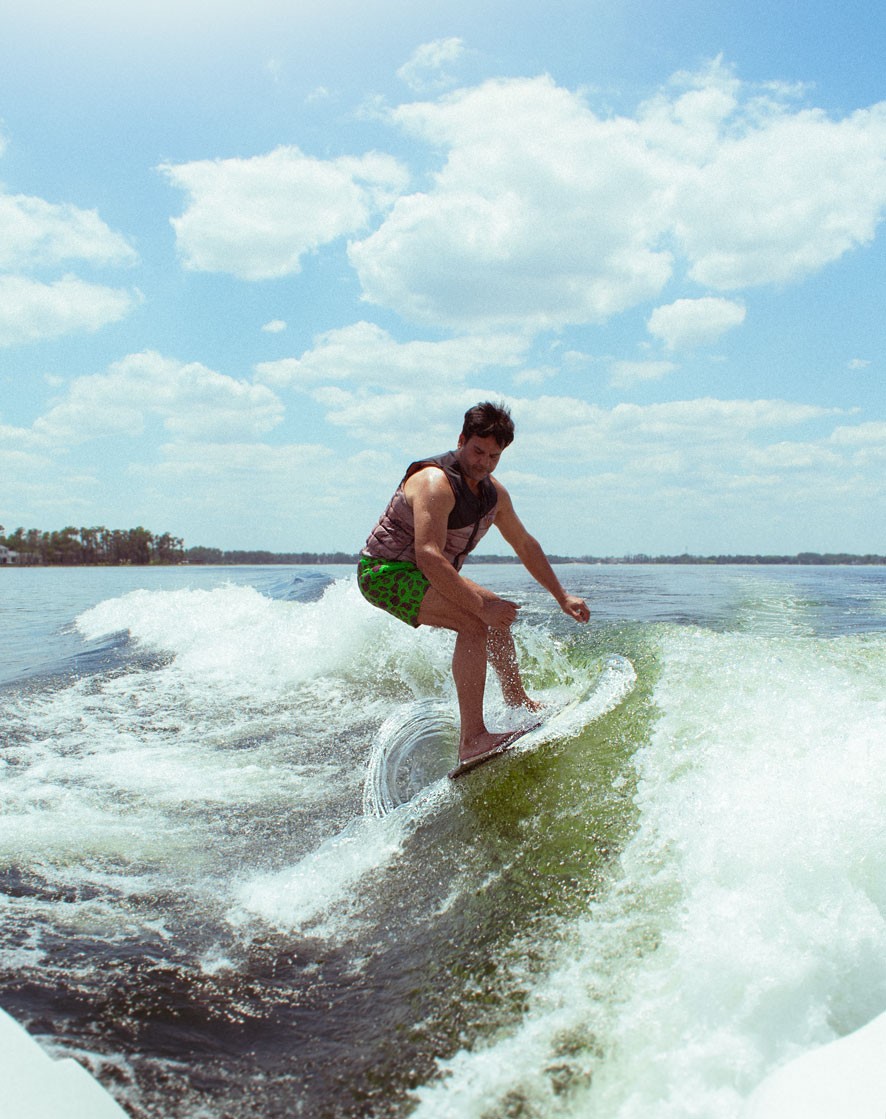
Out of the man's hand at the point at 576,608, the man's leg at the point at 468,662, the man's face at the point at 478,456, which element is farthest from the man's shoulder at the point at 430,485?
the man's hand at the point at 576,608

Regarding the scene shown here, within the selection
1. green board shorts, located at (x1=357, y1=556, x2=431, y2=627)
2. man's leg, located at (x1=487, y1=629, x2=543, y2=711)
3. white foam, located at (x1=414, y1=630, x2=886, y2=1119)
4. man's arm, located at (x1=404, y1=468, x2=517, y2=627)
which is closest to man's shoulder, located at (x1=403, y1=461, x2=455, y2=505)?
man's arm, located at (x1=404, y1=468, x2=517, y2=627)

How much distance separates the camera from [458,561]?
14.6 ft

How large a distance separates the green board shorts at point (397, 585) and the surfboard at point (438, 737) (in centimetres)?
78

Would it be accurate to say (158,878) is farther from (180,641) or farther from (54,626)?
(54,626)

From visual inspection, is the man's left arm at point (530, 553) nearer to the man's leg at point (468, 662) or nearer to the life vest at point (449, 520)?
the life vest at point (449, 520)

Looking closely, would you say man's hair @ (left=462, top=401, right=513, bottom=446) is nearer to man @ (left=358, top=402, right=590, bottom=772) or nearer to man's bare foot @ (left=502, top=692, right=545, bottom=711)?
man @ (left=358, top=402, right=590, bottom=772)

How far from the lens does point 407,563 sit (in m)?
4.23

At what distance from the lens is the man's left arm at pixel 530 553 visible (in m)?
4.64

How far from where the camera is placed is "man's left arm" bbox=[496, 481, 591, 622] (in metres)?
4.64

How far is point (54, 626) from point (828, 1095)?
16770mm

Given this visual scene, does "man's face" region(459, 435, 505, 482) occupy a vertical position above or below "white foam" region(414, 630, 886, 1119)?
above

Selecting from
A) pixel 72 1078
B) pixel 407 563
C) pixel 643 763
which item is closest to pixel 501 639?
pixel 407 563

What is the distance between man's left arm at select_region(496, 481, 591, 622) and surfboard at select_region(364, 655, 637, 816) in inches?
17.8

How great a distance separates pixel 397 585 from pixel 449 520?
45 centimetres
